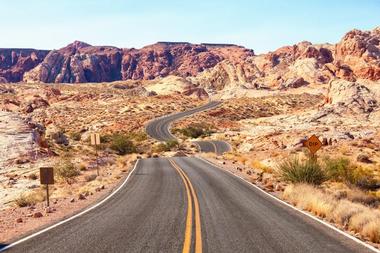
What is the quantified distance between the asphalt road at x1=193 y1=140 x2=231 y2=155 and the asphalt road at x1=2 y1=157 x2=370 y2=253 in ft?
138

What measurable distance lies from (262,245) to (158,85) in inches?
6757

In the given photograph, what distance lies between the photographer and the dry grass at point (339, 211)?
11656 millimetres

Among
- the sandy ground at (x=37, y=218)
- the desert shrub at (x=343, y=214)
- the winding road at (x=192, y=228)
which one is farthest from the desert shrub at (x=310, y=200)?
the sandy ground at (x=37, y=218)

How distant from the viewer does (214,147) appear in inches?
2589

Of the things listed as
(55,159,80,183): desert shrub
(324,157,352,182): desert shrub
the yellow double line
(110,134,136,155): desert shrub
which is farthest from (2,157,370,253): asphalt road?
(110,134,136,155): desert shrub

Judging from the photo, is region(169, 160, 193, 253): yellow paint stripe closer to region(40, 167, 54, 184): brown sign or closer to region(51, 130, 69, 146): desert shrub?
region(40, 167, 54, 184): brown sign

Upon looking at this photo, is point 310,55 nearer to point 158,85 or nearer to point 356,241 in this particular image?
point 158,85

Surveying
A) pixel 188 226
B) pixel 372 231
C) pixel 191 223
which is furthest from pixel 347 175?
pixel 188 226

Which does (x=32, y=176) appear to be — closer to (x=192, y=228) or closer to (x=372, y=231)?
(x=192, y=228)

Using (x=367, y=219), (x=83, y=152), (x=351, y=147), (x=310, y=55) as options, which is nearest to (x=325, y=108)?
(x=351, y=147)

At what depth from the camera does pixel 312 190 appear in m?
19.1

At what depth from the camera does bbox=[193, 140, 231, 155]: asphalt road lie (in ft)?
204

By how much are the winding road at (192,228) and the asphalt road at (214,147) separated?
136 ft

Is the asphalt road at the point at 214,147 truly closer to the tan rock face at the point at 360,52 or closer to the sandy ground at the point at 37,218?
the sandy ground at the point at 37,218
